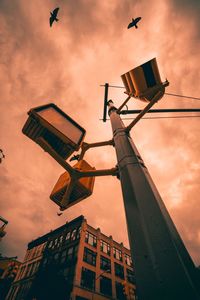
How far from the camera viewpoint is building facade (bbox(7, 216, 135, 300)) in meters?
23.9

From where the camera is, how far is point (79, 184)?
3354 mm

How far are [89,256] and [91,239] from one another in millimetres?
3093

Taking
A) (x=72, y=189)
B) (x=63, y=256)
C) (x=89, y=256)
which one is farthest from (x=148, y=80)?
(x=63, y=256)

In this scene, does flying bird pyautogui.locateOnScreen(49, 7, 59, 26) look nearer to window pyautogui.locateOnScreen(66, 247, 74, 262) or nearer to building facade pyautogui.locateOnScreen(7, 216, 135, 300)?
building facade pyautogui.locateOnScreen(7, 216, 135, 300)

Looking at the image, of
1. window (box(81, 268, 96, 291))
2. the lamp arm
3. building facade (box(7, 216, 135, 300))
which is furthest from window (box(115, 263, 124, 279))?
the lamp arm

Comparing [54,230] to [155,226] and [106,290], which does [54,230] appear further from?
[155,226]

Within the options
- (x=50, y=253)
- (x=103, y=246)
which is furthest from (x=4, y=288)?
(x=103, y=246)

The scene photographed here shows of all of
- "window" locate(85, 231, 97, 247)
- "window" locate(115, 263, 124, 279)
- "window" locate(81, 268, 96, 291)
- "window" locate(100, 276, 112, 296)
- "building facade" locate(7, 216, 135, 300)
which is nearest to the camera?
"building facade" locate(7, 216, 135, 300)

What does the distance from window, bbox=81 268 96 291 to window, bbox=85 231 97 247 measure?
4.61 m

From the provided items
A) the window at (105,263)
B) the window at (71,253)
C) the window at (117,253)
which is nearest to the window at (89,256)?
the window at (71,253)

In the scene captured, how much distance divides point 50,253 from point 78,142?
121ft

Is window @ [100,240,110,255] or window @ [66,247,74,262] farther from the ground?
window @ [100,240,110,255]

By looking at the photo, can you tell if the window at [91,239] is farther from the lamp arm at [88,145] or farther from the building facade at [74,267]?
the lamp arm at [88,145]

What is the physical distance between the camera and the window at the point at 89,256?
2776 cm
